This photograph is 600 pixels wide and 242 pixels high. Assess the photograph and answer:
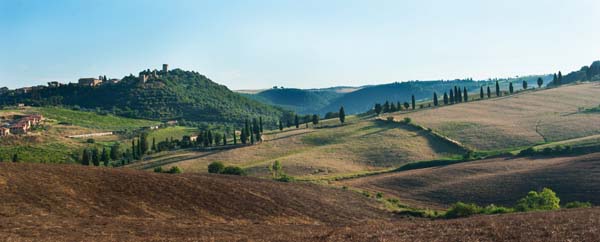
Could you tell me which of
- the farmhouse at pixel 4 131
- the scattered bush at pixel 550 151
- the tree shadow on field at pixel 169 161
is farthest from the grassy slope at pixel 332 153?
the farmhouse at pixel 4 131

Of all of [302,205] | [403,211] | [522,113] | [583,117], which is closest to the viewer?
[302,205]

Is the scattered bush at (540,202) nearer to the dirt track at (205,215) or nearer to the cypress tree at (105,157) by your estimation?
the dirt track at (205,215)

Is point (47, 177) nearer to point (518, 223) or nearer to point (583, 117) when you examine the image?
point (518, 223)

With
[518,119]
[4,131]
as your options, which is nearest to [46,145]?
[4,131]

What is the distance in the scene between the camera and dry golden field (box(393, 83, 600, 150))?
118250 mm

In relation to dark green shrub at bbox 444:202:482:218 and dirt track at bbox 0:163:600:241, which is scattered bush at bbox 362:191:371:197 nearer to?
dirt track at bbox 0:163:600:241

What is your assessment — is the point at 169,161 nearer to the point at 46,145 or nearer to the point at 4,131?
the point at 46,145

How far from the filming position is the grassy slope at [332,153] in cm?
10506

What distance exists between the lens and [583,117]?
135750 mm

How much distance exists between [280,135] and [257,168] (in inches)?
1953

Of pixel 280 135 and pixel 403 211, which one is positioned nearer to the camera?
pixel 403 211

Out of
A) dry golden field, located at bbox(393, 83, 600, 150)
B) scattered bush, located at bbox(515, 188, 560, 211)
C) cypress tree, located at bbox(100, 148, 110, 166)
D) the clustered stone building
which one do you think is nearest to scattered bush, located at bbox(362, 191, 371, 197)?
scattered bush, located at bbox(515, 188, 560, 211)

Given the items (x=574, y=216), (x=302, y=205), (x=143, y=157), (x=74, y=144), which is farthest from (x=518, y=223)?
(x=74, y=144)

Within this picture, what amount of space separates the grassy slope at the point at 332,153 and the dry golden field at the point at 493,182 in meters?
13.5
